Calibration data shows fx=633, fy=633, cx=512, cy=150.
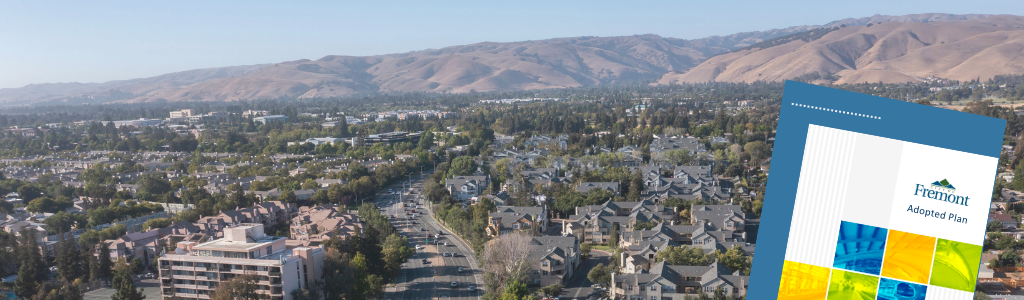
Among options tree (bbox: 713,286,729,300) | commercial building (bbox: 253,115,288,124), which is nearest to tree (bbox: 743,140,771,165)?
tree (bbox: 713,286,729,300)

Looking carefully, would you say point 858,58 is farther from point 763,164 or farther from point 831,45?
point 763,164

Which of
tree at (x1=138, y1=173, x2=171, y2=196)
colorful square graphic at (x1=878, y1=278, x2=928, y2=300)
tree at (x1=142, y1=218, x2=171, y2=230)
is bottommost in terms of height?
tree at (x1=138, y1=173, x2=171, y2=196)

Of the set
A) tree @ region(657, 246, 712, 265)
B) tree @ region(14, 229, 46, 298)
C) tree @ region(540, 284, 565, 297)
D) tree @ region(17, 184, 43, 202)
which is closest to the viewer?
tree @ region(540, 284, 565, 297)

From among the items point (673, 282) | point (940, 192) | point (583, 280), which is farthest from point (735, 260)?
point (940, 192)

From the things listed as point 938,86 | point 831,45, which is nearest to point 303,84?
point 831,45

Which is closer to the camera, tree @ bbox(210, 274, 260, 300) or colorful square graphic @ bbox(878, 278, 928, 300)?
colorful square graphic @ bbox(878, 278, 928, 300)

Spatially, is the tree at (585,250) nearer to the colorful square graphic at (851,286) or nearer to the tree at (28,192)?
the colorful square graphic at (851,286)

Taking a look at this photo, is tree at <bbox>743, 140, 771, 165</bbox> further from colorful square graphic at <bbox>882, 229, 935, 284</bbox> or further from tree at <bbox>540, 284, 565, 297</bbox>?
colorful square graphic at <bbox>882, 229, 935, 284</bbox>

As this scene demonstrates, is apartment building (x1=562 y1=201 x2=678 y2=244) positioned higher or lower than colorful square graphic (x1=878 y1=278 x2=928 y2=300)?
lower

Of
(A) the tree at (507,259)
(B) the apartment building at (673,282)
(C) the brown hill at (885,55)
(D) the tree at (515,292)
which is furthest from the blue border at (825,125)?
(C) the brown hill at (885,55)
